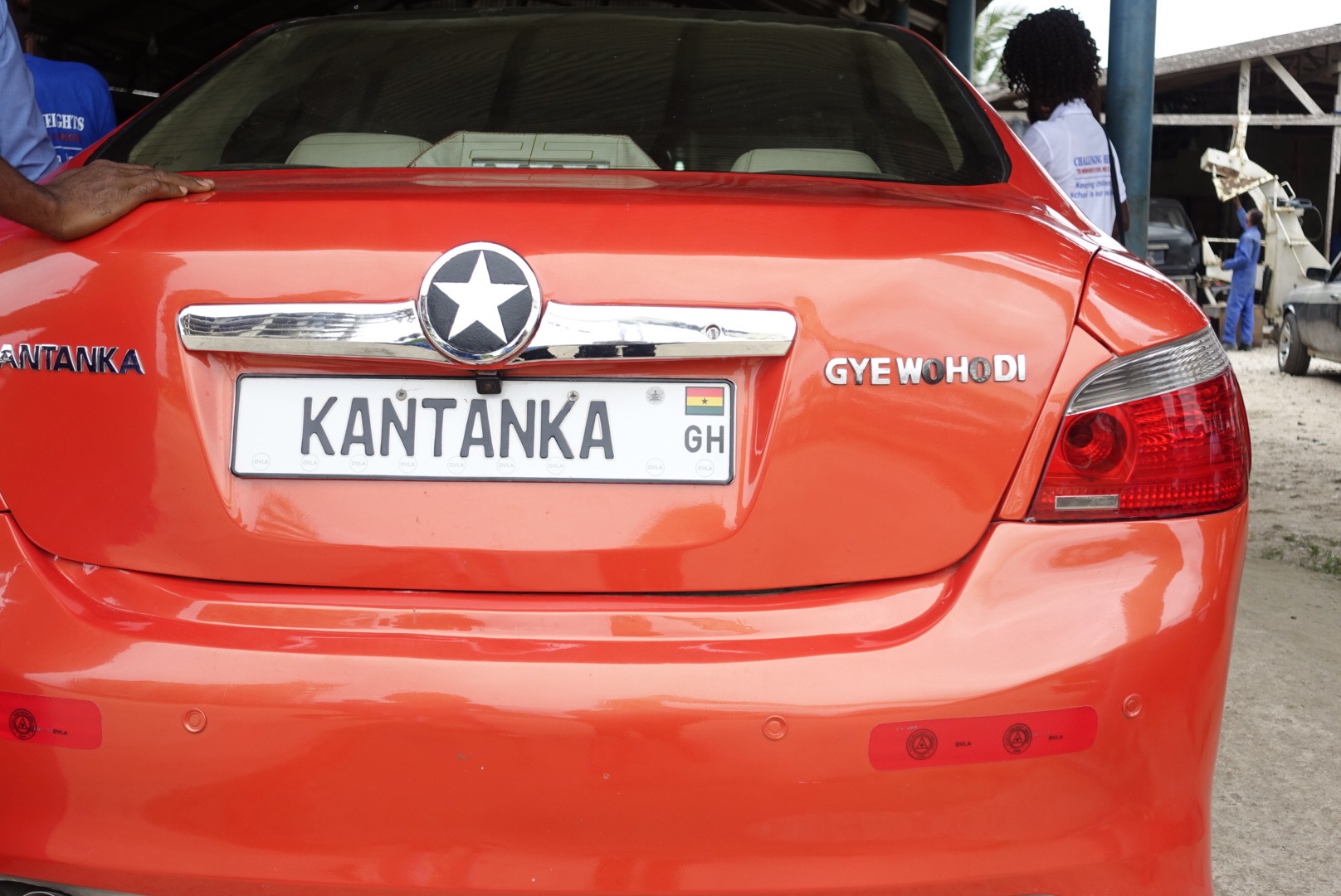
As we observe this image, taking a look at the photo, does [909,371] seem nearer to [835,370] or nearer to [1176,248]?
[835,370]

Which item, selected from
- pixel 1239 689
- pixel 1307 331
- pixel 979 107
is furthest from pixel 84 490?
pixel 1307 331

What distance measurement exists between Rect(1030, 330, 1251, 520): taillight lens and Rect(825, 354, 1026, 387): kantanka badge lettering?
9 centimetres

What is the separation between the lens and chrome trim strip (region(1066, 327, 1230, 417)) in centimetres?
134

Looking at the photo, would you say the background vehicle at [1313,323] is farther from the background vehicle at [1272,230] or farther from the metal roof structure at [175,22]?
the metal roof structure at [175,22]

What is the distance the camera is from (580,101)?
209 cm

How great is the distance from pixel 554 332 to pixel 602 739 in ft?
1.31

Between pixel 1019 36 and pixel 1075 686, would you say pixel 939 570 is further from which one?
pixel 1019 36

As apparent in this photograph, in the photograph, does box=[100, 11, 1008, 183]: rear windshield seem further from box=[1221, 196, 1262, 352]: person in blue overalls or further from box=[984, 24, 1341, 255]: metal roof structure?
box=[984, 24, 1341, 255]: metal roof structure

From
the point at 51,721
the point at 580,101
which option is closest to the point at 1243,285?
the point at 580,101

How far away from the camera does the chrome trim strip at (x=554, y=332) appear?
1.25 meters

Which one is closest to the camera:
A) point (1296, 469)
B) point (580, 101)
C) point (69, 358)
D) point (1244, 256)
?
point (69, 358)

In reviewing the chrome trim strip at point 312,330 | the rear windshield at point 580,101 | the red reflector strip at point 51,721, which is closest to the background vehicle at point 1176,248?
the rear windshield at point 580,101

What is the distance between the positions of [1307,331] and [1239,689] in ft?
33.7

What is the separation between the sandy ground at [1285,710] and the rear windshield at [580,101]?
4.60 feet
